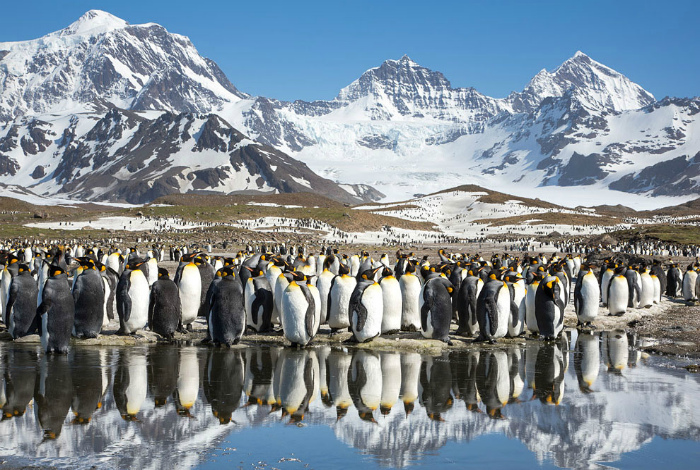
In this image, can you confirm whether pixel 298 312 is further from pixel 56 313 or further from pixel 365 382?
pixel 56 313

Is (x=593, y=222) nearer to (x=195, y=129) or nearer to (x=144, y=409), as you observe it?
(x=144, y=409)

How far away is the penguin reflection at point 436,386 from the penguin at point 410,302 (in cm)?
211

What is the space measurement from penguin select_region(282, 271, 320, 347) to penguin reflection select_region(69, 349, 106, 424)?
2.71 m

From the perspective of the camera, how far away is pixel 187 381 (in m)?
8.18

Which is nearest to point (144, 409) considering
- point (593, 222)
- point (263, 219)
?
point (263, 219)

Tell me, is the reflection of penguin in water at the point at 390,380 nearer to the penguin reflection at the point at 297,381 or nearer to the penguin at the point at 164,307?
the penguin reflection at the point at 297,381

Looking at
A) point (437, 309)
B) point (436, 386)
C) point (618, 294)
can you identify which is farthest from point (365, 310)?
point (618, 294)

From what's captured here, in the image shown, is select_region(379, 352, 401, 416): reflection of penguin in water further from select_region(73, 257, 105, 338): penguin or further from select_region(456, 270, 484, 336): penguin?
select_region(73, 257, 105, 338): penguin

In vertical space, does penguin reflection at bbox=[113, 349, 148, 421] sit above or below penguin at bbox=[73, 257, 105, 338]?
below

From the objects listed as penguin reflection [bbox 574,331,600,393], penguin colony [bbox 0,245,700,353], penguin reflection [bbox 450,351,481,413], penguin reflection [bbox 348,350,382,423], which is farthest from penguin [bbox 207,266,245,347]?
penguin reflection [bbox 574,331,600,393]

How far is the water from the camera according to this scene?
19.2 feet

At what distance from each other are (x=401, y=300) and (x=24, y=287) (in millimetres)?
5800

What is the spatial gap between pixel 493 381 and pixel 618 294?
6886 mm

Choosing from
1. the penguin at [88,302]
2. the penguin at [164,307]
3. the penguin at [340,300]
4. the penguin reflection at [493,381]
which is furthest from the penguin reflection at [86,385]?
the penguin reflection at [493,381]
